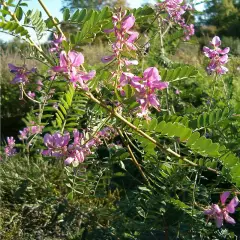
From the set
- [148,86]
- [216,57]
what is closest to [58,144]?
[148,86]

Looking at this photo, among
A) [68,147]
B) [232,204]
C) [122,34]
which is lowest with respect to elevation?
[232,204]

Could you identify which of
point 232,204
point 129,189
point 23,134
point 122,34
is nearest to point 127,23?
point 122,34

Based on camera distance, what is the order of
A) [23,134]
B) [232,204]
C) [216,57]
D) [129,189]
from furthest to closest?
[23,134] → [129,189] → [216,57] → [232,204]

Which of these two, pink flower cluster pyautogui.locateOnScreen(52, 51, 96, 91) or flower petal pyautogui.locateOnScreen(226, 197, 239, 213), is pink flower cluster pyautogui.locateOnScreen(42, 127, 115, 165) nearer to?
pink flower cluster pyautogui.locateOnScreen(52, 51, 96, 91)

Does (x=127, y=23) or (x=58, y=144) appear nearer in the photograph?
(x=127, y=23)

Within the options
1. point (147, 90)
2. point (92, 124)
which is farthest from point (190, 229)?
point (147, 90)

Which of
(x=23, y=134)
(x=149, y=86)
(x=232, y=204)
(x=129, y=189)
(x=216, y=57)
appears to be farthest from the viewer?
(x=23, y=134)

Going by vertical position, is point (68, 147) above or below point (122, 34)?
below

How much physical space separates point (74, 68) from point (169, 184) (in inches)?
26.8

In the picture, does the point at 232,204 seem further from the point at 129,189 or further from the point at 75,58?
the point at 129,189

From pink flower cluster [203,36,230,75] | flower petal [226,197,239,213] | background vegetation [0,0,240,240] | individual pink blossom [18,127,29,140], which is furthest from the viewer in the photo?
individual pink blossom [18,127,29,140]

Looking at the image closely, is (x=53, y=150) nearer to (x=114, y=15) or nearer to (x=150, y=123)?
(x=150, y=123)

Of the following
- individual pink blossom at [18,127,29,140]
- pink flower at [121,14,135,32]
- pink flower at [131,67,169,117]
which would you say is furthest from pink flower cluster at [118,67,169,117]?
individual pink blossom at [18,127,29,140]

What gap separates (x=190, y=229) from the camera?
157 cm
